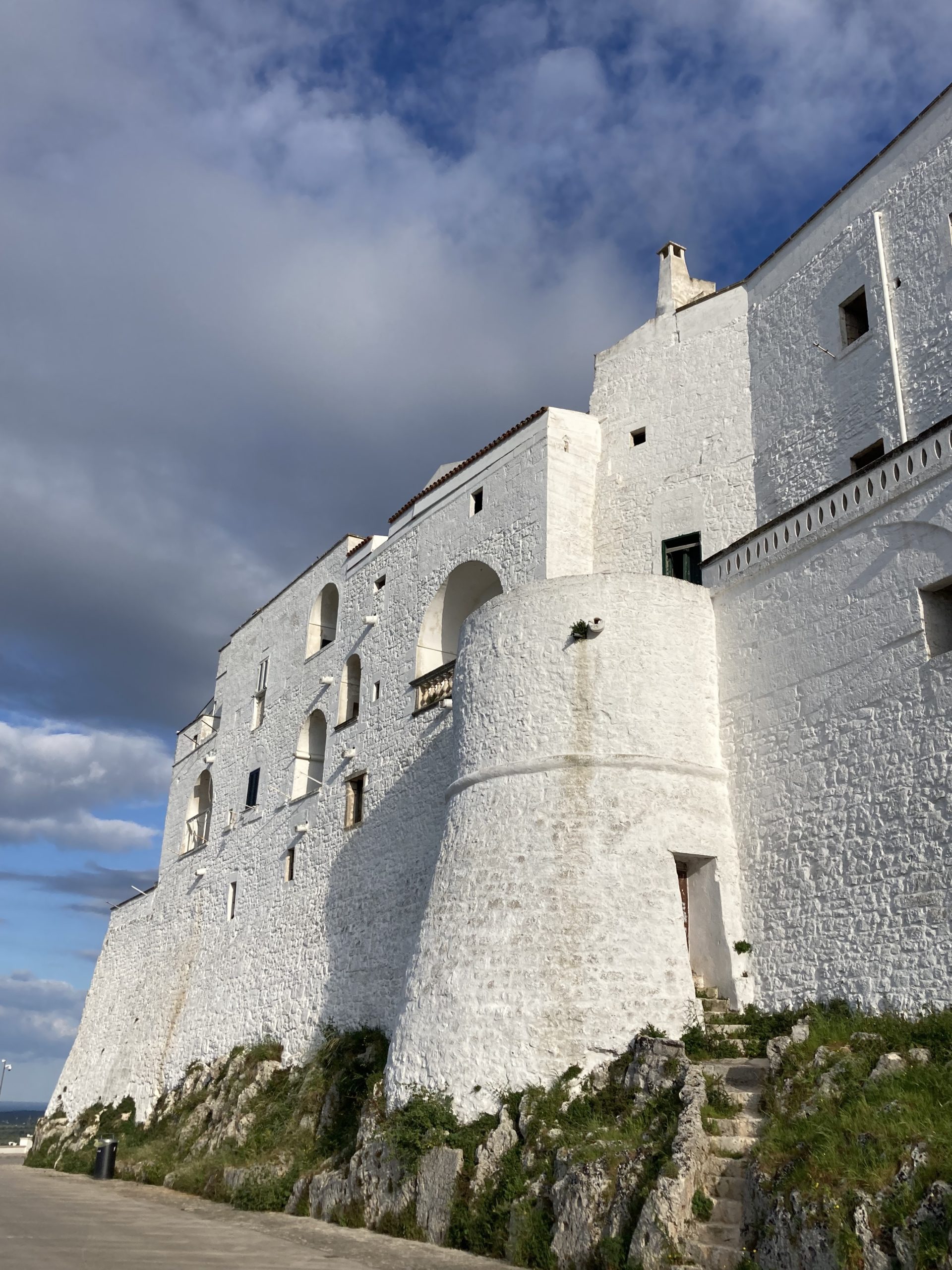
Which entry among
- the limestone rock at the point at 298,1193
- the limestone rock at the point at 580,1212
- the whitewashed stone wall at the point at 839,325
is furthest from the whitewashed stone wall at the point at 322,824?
the limestone rock at the point at 580,1212

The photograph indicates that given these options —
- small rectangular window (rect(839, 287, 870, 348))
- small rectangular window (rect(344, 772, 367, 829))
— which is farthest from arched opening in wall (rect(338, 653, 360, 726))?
small rectangular window (rect(839, 287, 870, 348))

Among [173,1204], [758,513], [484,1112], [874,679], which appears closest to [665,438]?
[758,513]

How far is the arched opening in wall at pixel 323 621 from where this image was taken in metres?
24.5

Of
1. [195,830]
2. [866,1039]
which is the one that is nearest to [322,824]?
[195,830]

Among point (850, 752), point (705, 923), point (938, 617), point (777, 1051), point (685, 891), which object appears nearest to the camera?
point (777, 1051)

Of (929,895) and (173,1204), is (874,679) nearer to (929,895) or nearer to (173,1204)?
(929,895)

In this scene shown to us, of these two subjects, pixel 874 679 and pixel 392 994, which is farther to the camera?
pixel 392 994

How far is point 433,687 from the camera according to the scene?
1866 centimetres

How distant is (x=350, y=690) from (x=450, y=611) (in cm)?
378

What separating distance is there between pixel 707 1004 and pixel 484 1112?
8.89 feet

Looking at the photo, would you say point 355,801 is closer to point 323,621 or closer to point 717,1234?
point 323,621

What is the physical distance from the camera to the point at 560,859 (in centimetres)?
1231

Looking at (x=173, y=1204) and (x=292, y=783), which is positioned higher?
(x=292, y=783)

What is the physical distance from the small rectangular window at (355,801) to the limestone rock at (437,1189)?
354 inches
